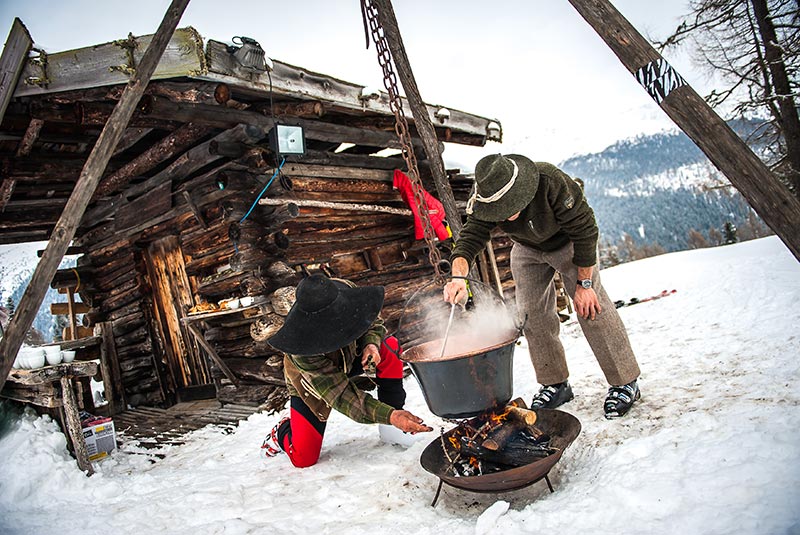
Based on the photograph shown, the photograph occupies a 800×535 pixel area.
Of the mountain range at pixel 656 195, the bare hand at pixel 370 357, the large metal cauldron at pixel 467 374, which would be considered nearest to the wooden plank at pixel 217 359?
the bare hand at pixel 370 357

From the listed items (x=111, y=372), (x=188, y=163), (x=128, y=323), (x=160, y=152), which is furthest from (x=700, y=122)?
(x=128, y=323)

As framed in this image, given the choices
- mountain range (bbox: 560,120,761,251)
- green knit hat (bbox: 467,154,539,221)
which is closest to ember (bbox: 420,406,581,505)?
green knit hat (bbox: 467,154,539,221)

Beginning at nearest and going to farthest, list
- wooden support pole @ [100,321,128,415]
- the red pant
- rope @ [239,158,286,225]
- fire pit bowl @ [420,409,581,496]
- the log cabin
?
1. fire pit bowl @ [420,409,581,496]
2. the red pant
3. the log cabin
4. rope @ [239,158,286,225]
5. wooden support pole @ [100,321,128,415]

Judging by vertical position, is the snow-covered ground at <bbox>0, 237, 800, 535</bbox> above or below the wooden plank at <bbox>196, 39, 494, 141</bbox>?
below

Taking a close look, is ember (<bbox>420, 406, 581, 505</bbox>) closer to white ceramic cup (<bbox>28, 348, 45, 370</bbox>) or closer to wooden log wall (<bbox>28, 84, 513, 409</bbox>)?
wooden log wall (<bbox>28, 84, 513, 409</bbox>)

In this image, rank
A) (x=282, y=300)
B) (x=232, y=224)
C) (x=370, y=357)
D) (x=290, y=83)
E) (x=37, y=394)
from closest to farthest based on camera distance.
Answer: (x=370, y=357), (x=37, y=394), (x=290, y=83), (x=282, y=300), (x=232, y=224)

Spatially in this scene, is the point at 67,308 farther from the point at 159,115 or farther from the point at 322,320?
the point at 322,320

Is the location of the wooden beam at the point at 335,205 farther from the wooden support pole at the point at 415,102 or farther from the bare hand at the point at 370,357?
the bare hand at the point at 370,357

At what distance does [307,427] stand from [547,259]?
2092 millimetres

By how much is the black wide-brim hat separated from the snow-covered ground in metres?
0.90

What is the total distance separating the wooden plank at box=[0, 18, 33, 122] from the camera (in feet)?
11.7

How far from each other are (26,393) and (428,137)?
14.8 ft

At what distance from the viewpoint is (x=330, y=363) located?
2.96 m

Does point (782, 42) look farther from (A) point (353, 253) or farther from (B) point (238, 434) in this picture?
(B) point (238, 434)
